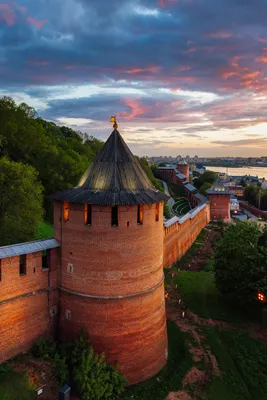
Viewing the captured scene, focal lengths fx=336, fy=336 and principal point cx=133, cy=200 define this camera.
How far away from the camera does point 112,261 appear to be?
15.0m

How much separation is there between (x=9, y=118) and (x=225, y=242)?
85.4 feet

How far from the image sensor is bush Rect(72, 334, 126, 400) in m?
13.5

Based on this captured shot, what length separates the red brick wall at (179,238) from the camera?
103 ft

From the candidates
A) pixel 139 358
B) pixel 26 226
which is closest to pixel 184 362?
pixel 139 358

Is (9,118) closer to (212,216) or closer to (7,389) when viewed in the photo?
(7,389)

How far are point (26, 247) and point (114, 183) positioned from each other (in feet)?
15.5

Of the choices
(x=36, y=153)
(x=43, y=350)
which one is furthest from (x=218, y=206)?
(x=43, y=350)

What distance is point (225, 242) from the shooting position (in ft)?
79.2

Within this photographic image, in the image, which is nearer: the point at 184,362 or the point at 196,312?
the point at 184,362

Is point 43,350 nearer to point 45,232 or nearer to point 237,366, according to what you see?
point 237,366

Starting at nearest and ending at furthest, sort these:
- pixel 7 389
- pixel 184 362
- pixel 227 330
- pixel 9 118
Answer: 1. pixel 7 389
2. pixel 184 362
3. pixel 227 330
4. pixel 9 118

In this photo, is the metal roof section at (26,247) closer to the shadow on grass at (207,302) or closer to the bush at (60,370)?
the bush at (60,370)

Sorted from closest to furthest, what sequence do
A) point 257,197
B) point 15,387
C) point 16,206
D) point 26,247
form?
point 15,387, point 26,247, point 16,206, point 257,197

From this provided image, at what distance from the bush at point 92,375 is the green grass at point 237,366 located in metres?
4.27
